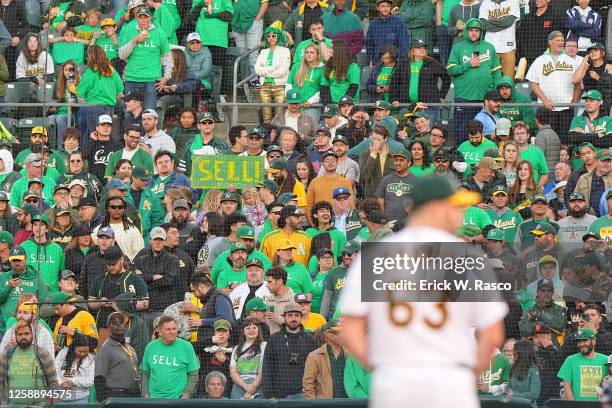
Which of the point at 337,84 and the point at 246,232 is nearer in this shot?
the point at 246,232

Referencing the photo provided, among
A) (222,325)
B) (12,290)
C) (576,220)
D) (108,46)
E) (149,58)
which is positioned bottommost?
(222,325)

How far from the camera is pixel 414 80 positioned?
57.6 feet

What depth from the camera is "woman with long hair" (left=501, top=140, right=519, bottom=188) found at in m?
16.1

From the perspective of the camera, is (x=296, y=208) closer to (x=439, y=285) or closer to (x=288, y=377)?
(x=288, y=377)

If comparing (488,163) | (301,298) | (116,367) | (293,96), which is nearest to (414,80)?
(293,96)

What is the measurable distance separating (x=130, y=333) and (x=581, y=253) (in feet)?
13.4

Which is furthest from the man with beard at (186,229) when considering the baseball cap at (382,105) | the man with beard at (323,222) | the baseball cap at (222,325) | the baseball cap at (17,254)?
the baseball cap at (382,105)

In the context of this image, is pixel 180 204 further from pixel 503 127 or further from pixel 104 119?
→ pixel 503 127

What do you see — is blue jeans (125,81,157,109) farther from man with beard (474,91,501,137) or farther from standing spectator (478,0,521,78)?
standing spectator (478,0,521,78)

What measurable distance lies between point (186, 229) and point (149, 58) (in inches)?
148

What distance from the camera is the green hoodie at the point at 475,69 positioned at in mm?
17812

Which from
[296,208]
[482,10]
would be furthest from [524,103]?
[296,208]

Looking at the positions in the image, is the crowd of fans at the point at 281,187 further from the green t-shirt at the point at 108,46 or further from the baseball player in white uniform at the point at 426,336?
the baseball player in white uniform at the point at 426,336

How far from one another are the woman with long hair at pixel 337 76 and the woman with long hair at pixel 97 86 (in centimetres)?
253
